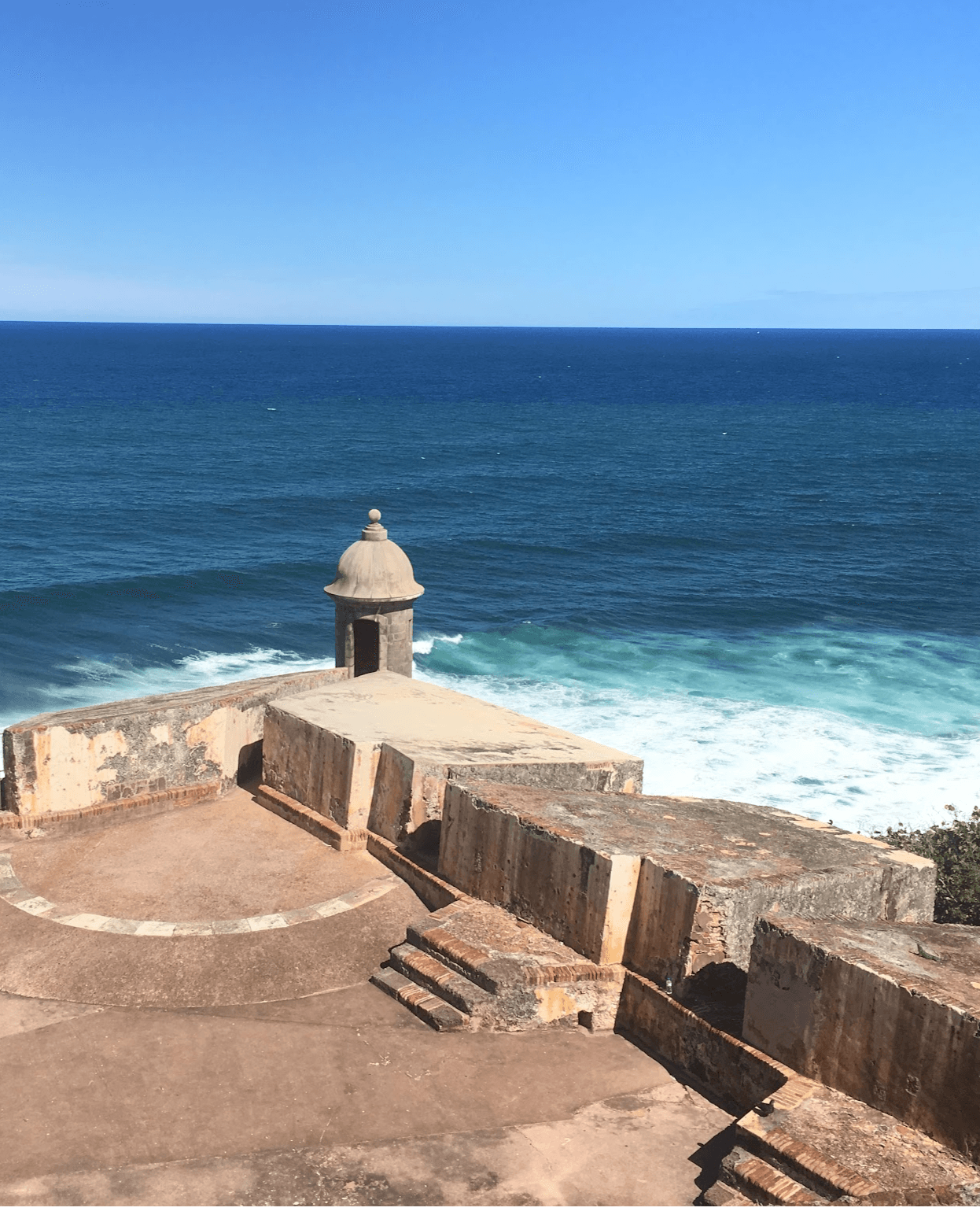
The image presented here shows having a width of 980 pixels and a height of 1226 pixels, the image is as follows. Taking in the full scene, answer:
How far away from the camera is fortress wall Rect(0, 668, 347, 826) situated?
1045 centimetres

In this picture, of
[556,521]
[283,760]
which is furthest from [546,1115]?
[556,521]

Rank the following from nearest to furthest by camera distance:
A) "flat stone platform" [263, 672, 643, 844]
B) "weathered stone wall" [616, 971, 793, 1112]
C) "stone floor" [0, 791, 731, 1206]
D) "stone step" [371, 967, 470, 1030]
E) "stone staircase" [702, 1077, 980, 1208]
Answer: "stone staircase" [702, 1077, 980, 1208], "stone floor" [0, 791, 731, 1206], "weathered stone wall" [616, 971, 793, 1112], "stone step" [371, 967, 470, 1030], "flat stone platform" [263, 672, 643, 844]

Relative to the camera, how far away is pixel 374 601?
13555 millimetres

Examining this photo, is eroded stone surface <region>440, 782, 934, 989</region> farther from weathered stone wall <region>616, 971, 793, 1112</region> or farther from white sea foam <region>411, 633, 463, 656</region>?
white sea foam <region>411, 633, 463, 656</region>

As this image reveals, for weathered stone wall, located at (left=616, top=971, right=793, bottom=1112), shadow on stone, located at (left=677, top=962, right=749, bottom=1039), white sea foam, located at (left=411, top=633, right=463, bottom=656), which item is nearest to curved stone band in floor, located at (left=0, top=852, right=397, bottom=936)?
weathered stone wall, located at (left=616, top=971, right=793, bottom=1112)

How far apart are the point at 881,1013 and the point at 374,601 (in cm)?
834

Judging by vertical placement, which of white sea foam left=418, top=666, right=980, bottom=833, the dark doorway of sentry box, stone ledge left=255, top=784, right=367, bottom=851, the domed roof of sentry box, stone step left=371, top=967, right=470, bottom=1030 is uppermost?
the domed roof of sentry box

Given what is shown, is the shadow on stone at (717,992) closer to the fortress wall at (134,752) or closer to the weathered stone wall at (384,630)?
the fortress wall at (134,752)

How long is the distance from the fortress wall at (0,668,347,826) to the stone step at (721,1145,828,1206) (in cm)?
674

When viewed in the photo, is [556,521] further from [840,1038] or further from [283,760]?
[840,1038]

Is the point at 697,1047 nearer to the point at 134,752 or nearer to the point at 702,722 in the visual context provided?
the point at 134,752

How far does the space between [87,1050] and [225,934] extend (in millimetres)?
1585

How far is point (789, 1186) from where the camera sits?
594cm

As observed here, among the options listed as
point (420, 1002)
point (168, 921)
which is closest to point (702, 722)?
point (168, 921)
